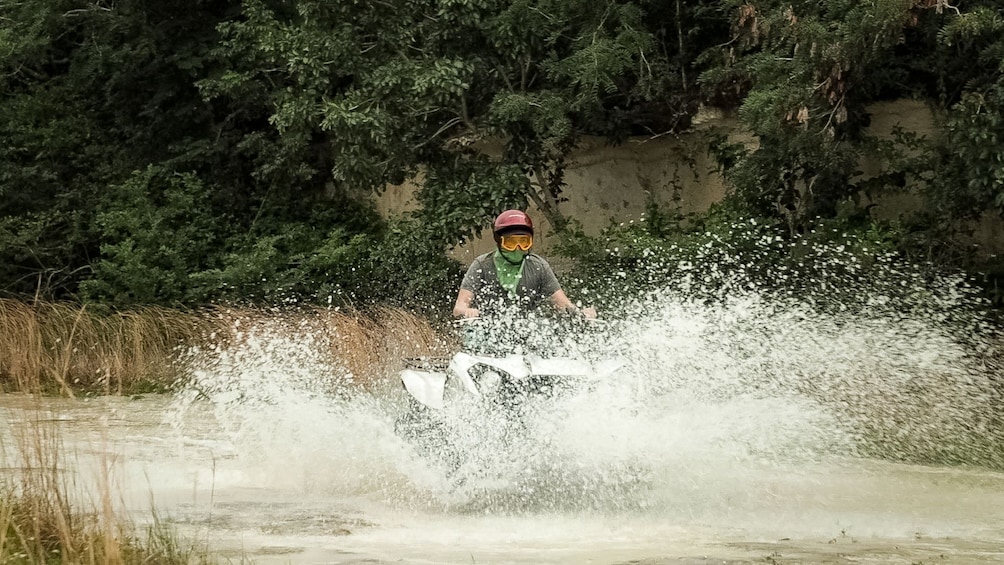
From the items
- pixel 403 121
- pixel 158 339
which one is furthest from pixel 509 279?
pixel 158 339

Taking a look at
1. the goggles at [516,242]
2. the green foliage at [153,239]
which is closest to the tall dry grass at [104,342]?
the green foliage at [153,239]

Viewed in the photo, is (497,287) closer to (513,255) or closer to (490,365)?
(513,255)

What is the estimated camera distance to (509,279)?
9.33 m

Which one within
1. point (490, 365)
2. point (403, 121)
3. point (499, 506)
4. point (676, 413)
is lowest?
point (499, 506)

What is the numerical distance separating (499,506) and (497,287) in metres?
1.68

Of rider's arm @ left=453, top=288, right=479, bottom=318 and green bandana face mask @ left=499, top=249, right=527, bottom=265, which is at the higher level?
green bandana face mask @ left=499, top=249, right=527, bottom=265

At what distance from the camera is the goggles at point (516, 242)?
9.07m

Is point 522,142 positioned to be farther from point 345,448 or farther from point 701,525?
point 701,525

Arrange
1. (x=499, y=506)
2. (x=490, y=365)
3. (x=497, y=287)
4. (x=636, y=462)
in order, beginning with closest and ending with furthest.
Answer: (x=490, y=365), (x=499, y=506), (x=636, y=462), (x=497, y=287)

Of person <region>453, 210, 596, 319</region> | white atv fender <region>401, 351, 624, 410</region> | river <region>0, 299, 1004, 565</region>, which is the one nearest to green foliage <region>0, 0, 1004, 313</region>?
river <region>0, 299, 1004, 565</region>

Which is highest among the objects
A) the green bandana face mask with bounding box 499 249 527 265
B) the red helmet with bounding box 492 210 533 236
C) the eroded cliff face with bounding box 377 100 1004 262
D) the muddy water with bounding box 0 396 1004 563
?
the eroded cliff face with bounding box 377 100 1004 262

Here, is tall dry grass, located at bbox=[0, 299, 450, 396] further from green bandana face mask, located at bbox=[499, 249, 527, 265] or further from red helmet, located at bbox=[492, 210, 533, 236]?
red helmet, located at bbox=[492, 210, 533, 236]

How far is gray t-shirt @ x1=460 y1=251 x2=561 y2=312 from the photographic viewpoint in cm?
922

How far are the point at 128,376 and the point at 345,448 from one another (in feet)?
23.8
